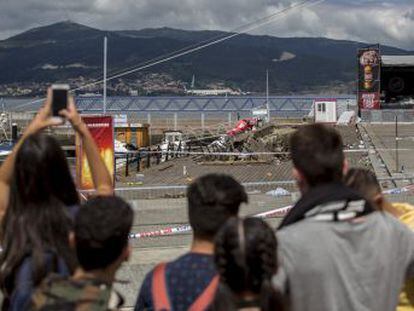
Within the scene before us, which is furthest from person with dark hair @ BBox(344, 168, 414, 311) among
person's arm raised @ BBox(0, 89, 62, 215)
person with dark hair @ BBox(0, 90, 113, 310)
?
person's arm raised @ BBox(0, 89, 62, 215)

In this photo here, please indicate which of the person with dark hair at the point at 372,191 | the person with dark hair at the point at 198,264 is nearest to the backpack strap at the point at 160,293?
the person with dark hair at the point at 198,264

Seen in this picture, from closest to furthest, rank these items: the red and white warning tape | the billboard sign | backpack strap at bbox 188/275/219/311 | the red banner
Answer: backpack strap at bbox 188/275/219/311, the red and white warning tape, the red banner, the billboard sign

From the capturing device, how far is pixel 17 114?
285ft

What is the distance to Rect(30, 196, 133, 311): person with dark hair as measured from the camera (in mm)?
3051

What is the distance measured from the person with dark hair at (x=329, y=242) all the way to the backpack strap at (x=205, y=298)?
35 centimetres

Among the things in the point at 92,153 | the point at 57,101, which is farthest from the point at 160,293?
the point at 57,101

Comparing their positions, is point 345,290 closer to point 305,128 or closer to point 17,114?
point 305,128

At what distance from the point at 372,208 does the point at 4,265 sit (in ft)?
5.16

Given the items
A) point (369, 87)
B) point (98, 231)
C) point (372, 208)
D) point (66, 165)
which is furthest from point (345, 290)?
point (369, 87)

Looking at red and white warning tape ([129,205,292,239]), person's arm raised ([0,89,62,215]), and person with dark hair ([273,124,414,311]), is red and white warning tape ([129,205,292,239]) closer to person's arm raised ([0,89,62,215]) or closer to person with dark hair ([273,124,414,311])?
person's arm raised ([0,89,62,215])

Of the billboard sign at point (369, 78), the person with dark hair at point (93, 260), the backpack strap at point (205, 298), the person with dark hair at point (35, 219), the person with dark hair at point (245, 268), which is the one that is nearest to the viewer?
the person with dark hair at point (245, 268)

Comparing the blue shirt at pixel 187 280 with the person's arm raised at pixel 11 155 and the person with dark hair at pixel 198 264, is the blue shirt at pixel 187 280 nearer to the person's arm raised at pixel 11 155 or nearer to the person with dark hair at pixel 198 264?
the person with dark hair at pixel 198 264

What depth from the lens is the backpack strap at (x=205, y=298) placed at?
3.29 meters

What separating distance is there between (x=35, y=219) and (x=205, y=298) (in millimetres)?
814
